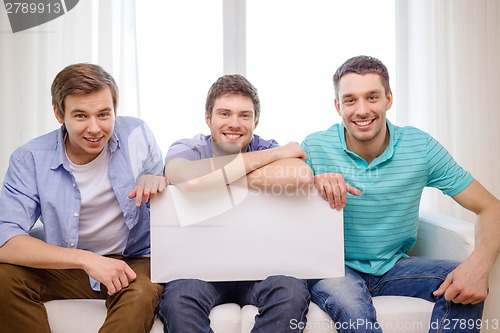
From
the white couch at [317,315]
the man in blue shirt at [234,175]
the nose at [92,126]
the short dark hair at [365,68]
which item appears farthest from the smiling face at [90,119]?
the short dark hair at [365,68]

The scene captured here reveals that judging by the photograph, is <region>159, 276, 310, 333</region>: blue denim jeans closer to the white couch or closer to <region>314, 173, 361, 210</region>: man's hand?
the white couch

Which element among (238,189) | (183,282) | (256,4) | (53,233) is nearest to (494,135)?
(256,4)

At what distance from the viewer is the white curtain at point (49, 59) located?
7.91 feet

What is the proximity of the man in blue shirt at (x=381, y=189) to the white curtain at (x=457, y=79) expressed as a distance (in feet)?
3.16

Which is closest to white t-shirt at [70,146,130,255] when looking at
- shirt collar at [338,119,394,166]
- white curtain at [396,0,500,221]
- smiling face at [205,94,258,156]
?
smiling face at [205,94,258,156]

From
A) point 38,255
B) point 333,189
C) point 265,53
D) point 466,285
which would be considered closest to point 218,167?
point 333,189

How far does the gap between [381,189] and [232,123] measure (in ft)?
1.61

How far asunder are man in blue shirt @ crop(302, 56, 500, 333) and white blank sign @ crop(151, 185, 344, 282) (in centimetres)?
7

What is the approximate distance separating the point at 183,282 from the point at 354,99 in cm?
74

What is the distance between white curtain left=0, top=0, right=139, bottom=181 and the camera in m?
2.41

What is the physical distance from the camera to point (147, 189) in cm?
138

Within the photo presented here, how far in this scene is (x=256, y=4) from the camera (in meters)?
2.58

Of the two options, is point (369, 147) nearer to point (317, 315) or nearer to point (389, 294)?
point (389, 294)

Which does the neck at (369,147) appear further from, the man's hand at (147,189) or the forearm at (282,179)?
the man's hand at (147,189)
